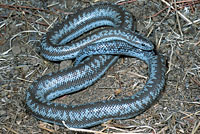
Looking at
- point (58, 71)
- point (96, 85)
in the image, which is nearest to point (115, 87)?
point (96, 85)

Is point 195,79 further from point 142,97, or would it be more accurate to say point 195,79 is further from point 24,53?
point 24,53

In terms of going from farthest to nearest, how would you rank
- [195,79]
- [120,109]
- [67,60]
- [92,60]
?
1. [67,60]
2. [92,60]
3. [195,79]
4. [120,109]

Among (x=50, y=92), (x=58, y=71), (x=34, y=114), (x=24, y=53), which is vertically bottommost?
(x=34, y=114)

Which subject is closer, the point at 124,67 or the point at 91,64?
the point at 91,64
